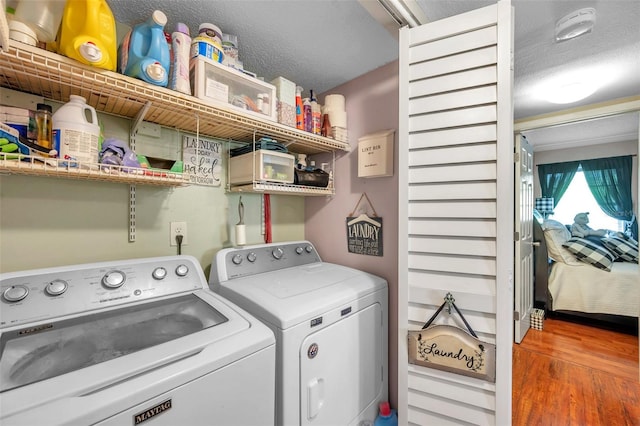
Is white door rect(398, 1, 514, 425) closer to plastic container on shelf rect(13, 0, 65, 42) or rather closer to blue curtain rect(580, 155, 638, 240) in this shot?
plastic container on shelf rect(13, 0, 65, 42)

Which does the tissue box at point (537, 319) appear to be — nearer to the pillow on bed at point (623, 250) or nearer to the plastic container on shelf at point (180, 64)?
the pillow on bed at point (623, 250)

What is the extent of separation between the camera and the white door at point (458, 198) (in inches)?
41.0

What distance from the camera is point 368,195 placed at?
5.91 feet

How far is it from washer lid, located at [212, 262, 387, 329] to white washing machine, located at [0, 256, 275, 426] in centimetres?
10

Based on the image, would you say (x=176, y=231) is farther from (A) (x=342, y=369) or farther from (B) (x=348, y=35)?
(B) (x=348, y=35)

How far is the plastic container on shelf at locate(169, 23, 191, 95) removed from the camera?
1.15 metres

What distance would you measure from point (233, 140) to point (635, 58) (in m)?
2.75

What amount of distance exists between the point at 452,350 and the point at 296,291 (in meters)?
0.71

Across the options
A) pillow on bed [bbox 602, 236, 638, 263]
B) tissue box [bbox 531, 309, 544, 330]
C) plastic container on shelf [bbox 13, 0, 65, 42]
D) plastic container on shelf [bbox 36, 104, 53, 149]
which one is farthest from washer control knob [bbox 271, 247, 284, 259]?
Result: pillow on bed [bbox 602, 236, 638, 263]

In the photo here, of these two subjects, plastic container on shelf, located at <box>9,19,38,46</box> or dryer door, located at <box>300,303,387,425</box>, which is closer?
plastic container on shelf, located at <box>9,19,38,46</box>

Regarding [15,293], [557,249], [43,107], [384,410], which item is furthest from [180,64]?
[557,249]

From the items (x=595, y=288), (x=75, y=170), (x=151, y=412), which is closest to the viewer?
(x=151, y=412)

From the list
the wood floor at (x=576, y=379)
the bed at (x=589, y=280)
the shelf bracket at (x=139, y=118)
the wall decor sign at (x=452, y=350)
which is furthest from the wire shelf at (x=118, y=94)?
the bed at (x=589, y=280)

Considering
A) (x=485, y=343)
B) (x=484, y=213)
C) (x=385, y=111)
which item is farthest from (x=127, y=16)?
(x=485, y=343)
